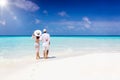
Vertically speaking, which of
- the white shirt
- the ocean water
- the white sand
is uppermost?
the white shirt

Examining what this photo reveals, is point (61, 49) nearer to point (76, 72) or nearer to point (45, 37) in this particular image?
point (45, 37)

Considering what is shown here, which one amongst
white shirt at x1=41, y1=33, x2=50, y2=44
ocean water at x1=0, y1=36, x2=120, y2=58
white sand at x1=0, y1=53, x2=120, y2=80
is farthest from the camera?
ocean water at x1=0, y1=36, x2=120, y2=58

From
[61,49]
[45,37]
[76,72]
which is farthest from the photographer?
[61,49]

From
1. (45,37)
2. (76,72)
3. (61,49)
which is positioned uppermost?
(45,37)

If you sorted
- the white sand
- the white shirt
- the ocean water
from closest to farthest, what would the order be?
the white sand < the white shirt < the ocean water

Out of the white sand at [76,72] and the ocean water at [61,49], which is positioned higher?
the white sand at [76,72]

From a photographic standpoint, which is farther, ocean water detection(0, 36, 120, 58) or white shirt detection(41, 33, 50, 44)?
ocean water detection(0, 36, 120, 58)

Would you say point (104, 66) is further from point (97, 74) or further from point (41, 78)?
point (41, 78)

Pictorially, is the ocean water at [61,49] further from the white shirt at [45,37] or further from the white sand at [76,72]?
the white sand at [76,72]

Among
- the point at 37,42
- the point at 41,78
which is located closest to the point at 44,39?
the point at 37,42

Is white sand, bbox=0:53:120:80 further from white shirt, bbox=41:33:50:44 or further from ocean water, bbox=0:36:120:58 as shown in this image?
ocean water, bbox=0:36:120:58

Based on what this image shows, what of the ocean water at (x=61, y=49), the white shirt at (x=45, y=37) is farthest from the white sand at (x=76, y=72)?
the ocean water at (x=61, y=49)

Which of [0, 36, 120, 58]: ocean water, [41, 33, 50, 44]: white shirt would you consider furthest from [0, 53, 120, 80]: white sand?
[0, 36, 120, 58]: ocean water

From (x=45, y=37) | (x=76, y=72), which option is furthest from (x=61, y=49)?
(x=76, y=72)
